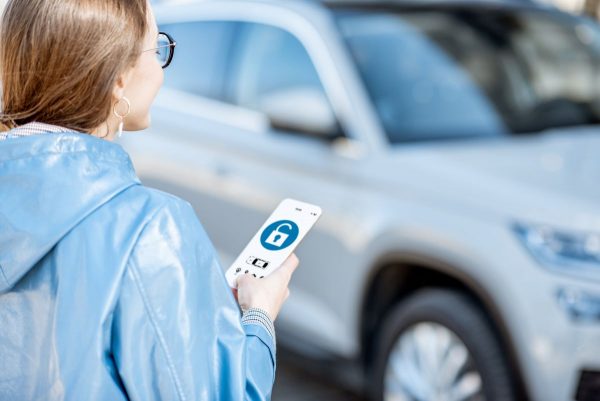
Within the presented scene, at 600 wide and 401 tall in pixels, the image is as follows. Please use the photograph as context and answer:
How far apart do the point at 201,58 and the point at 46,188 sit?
330cm

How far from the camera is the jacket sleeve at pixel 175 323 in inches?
53.1

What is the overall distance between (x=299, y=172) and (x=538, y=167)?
89 centimetres

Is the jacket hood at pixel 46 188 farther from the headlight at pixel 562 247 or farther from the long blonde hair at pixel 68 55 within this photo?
the headlight at pixel 562 247

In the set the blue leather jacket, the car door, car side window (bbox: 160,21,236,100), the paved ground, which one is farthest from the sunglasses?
car side window (bbox: 160,21,236,100)

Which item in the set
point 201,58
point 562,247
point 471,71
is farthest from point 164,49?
point 201,58

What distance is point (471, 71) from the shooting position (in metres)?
3.99

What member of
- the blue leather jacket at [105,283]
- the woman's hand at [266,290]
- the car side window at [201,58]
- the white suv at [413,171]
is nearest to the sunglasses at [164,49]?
the blue leather jacket at [105,283]

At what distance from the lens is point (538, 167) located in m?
3.43

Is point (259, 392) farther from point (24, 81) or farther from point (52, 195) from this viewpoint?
point (24, 81)

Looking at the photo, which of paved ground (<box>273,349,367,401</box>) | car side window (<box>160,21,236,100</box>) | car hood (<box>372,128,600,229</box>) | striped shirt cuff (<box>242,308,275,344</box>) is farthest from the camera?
car side window (<box>160,21,236,100</box>)

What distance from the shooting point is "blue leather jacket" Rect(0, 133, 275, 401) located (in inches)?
53.0

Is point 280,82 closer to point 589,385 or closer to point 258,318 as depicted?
point 589,385

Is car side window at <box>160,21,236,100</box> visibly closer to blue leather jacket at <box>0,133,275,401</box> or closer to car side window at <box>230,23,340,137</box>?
car side window at <box>230,23,340,137</box>

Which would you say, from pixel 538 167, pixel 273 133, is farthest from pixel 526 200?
pixel 273 133
